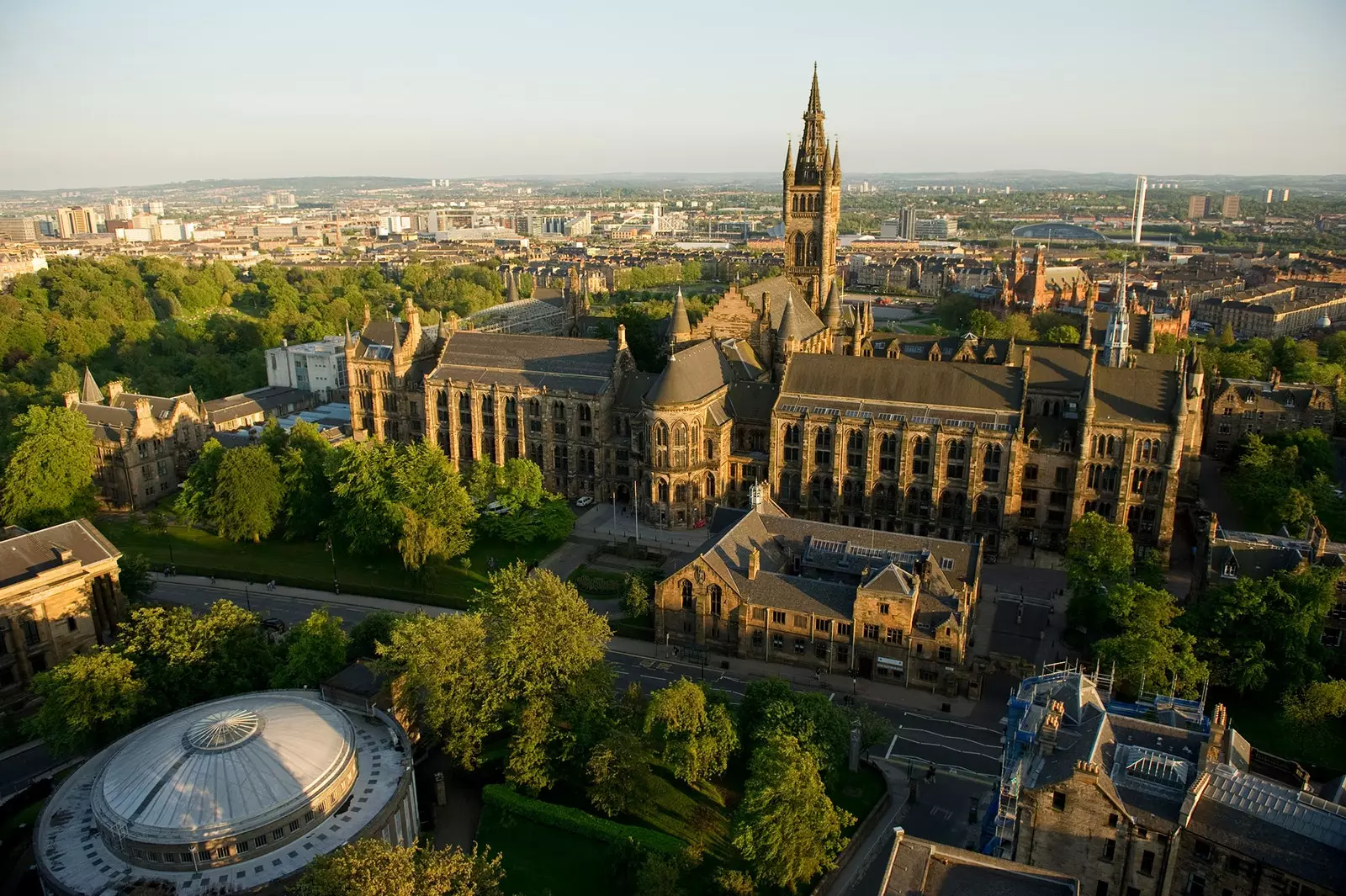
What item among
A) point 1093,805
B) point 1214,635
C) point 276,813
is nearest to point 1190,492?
point 1214,635

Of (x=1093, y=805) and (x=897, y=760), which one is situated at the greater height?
(x=1093, y=805)

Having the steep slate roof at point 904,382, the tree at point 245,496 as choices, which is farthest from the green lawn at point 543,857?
the steep slate roof at point 904,382

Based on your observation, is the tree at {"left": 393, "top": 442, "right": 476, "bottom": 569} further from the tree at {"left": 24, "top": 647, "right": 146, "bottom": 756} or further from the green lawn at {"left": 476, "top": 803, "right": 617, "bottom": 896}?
the green lawn at {"left": 476, "top": 803, "right": 617, "bottom": 896}

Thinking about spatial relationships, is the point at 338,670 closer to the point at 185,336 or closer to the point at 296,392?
the point at 296,392

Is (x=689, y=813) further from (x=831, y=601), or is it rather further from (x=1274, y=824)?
(x=1274, y=824)

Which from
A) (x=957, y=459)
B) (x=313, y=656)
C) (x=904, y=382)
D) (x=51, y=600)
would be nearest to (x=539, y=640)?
(x=313, y=656)

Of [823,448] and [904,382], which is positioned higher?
[904,382]

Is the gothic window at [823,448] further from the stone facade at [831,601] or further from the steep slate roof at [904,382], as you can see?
the stone facade at [831,601]
